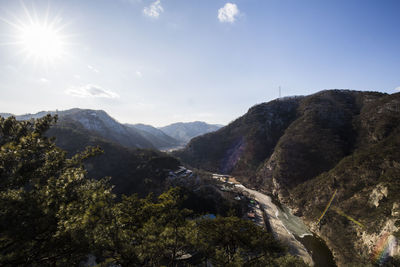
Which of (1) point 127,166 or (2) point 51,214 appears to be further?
(1) point 127,166

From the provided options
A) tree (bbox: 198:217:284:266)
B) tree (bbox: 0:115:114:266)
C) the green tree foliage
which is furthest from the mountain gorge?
tree (bbox: 0:115:114:266)

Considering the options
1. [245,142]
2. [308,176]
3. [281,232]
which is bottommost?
[281,232]

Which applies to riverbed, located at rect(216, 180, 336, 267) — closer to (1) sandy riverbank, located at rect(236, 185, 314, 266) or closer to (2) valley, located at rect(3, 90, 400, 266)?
(1) sandy riverbank, located at rect(236, 185, 314, 266)

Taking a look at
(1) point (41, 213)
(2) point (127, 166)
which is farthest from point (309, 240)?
(2) point (127, 166)

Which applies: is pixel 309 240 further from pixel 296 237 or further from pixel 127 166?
pixel 127 166

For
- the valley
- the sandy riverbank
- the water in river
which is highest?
the valley

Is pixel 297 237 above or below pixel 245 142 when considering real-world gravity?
below

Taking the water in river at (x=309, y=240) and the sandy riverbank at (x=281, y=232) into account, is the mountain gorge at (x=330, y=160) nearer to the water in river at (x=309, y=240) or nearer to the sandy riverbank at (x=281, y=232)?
the water in river at (x=309, y=240)

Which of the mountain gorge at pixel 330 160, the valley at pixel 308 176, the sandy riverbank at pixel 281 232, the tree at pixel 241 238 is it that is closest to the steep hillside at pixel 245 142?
the mountain gorge at pixel 330 160
